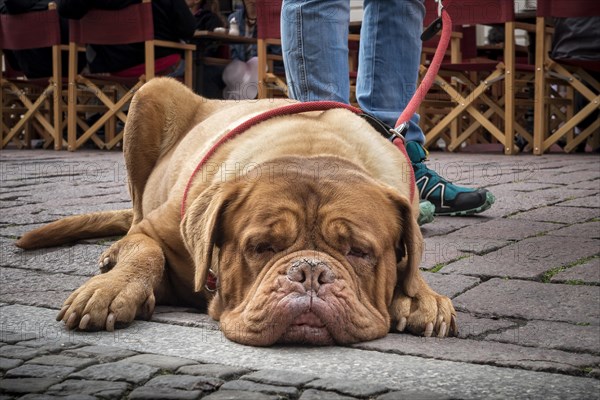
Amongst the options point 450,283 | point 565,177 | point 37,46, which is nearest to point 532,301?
point 450,283

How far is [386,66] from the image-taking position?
4.50 meters

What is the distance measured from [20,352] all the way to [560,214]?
3.24 meters

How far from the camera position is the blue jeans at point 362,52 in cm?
424

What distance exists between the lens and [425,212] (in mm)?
4211

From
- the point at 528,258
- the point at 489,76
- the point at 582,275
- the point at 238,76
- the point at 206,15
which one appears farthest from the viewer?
the point at 206,15

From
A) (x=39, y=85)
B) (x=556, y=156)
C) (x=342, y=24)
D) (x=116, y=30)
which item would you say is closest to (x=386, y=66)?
(x=342, y=24)

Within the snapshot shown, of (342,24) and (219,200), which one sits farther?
(342,24)

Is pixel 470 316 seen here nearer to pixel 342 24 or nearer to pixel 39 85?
pixel 342 24

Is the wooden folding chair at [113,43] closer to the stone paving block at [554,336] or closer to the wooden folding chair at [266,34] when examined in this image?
the wooden folding chair at [266,34]

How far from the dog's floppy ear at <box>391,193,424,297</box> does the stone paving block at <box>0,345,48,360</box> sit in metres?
1.02

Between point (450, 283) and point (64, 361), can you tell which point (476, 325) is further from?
point (64, 361)

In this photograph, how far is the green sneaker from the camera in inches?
181

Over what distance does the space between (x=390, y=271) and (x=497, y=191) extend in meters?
3.36

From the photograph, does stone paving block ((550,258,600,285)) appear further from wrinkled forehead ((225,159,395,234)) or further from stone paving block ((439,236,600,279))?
wrinkled forehead ((225,159,395,234))
